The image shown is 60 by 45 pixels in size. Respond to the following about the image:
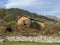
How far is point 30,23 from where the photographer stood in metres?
67.9

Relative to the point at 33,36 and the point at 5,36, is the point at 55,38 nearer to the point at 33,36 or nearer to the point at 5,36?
the point at 33,36

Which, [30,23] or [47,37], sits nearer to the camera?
[47,37]

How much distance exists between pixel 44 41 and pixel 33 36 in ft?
8.36

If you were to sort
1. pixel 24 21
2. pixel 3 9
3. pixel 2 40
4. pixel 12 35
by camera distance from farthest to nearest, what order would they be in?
pixel 24 21, pixel 3 9, pixel 12 35, pixel 2 40

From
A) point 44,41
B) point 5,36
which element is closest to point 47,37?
point 44,41

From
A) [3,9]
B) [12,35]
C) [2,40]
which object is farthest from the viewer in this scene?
[3,9]

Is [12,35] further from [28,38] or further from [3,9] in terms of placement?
[3,9]

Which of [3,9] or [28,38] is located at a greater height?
[3,9]

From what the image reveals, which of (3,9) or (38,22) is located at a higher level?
(3,9)

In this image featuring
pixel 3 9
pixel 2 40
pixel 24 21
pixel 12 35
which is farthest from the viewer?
pixel 24 21

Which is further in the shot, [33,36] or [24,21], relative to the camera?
[24,21]

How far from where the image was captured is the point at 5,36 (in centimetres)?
4128

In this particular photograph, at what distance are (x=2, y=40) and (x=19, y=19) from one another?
3476 cm

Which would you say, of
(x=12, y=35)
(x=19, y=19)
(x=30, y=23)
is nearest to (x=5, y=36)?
(x=12, y=35)
